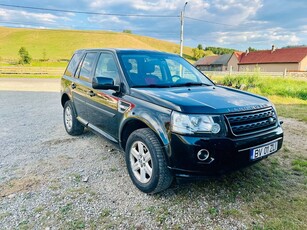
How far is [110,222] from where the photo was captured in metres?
2.48

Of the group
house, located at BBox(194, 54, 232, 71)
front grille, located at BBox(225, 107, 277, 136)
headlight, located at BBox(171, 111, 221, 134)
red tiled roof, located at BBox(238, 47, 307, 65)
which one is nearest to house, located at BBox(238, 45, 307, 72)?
red tiled roof, located at BBox(238, 47, 307, 65)

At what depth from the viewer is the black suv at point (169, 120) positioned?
2455 mm

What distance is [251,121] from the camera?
271 cm

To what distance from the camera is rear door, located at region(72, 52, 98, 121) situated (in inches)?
165

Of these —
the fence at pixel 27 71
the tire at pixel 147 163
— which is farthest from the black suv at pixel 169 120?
the fence at pixel 27 71

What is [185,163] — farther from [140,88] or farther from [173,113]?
[140,88]

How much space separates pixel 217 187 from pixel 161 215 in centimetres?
95

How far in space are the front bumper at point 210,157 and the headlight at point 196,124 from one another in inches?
2.9

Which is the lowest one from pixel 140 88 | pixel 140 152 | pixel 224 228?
pixel 224 228

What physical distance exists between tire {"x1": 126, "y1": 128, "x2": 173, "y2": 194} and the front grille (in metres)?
0.83

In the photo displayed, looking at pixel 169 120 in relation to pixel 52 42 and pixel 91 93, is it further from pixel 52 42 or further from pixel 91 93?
pixel 52 42

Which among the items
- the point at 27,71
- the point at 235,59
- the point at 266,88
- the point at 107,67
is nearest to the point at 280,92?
the point at 266,88

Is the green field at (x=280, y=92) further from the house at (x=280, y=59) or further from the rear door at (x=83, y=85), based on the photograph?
the house at (x=280, y=59)

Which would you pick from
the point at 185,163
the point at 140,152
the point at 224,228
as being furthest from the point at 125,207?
the point at 224,228
